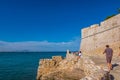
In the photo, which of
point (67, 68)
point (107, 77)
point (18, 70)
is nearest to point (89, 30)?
point (67, 68)

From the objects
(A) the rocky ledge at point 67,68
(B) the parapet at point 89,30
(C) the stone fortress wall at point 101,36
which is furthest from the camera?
(B) the parapet at point 89,30

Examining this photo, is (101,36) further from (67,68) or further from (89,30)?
(67,68)

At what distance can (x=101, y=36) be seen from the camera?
2353 cm

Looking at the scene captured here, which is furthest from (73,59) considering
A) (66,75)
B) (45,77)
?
(45,77)

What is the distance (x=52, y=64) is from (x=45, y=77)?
2443 mm

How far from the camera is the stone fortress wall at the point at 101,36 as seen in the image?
20102mm

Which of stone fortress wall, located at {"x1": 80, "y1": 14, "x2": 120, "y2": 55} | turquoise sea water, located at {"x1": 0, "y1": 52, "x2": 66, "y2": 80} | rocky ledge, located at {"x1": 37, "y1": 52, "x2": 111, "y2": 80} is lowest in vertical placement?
turquoise sea water, located at {"x1": 0, "y1": 52, "x2": 66, "y2": 80}

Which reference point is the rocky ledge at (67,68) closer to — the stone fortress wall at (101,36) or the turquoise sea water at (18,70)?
the stone fortress wall at (101,36)

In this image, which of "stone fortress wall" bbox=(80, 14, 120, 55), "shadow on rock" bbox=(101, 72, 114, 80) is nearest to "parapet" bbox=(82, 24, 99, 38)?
"stone fortress wall" bbox=(80, 14, 120, 55)

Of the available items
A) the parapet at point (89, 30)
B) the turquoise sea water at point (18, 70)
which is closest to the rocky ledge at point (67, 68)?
the parapet at point (89, 30)

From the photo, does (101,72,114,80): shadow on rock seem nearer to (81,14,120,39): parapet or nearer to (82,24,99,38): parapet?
(81,14,120,39): parapet

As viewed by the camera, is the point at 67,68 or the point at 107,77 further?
the point at 67,68

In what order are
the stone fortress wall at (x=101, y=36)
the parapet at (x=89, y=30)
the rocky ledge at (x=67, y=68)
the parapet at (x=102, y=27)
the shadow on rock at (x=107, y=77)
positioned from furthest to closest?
the parapet at (x=89, y=30) < the parapet at (x=102, y=27) < the stone fortress wall at (x=101, y=36) < the rocky ledge at (x=67, y=68) < the shadow on rock at (x=107, y=77)

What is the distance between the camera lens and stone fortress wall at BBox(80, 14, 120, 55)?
791 inches
